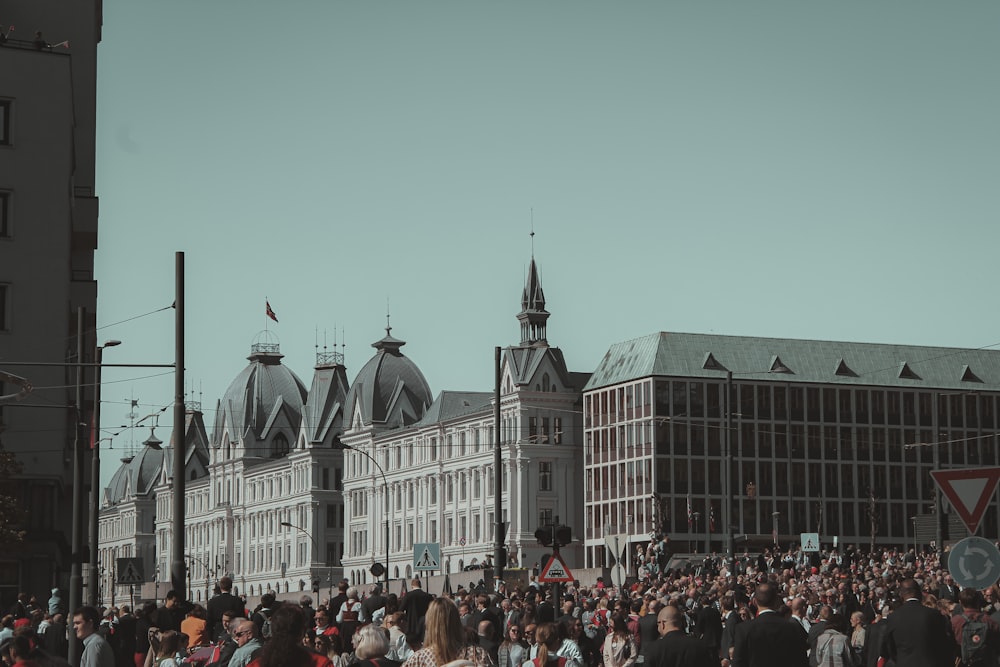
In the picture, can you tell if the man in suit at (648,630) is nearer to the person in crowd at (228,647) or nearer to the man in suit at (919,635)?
the man in suit at (919,635)

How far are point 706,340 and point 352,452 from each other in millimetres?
43072

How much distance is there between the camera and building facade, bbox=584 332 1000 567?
4515 inches

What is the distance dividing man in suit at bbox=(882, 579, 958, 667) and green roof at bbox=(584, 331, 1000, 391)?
9997cm

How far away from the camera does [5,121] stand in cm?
4991

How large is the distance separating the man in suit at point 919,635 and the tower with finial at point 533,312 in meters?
114

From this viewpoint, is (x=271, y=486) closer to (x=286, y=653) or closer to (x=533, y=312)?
(x=533, y=312)

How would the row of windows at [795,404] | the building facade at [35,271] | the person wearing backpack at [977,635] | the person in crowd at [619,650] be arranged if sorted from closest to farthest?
the person wearing backpack at [977,635] < the person in crowd at [619,650] < the building facade at [35,271] < the row of windows at [795,404]

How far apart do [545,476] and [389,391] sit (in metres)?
35.2

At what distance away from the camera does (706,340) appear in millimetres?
120500

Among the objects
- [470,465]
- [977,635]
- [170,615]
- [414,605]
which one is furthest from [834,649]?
[470,465]

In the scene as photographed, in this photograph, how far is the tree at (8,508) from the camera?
4153 centimetres

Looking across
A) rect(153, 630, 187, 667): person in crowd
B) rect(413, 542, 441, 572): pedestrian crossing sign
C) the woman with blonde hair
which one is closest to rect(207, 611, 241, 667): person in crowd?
rect(153, 630, 187, 667): person in crowd

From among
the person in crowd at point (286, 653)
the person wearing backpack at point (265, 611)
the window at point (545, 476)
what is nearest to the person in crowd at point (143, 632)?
the person wearing backpack at point (265, 611)

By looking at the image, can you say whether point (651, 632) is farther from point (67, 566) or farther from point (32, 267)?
point (67, 566)
